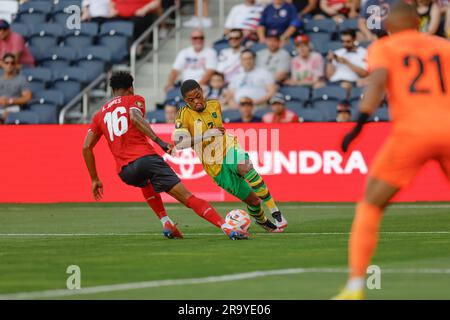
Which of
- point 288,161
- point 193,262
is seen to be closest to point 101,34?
point 288,161

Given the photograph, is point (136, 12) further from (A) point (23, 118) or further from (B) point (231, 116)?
(B) point (231, 116)

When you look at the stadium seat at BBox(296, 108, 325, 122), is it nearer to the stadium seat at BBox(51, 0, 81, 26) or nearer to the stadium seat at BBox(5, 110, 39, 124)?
the stadium seat at BBox(5, 110, 39, 124)

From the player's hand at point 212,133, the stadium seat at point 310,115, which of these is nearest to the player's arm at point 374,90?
the player's hand at point 212,133

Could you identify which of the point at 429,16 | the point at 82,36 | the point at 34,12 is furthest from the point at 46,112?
the point at 429,16

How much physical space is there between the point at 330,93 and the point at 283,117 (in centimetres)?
155

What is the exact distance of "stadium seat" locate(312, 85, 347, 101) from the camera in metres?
24.5

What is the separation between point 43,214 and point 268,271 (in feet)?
33.6

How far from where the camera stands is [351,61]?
24.7 m

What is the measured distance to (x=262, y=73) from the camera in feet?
82.1

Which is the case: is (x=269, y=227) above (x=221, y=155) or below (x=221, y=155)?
below

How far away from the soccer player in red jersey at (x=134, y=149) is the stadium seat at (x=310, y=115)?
9.28 metres

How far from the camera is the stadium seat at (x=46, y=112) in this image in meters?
26.2

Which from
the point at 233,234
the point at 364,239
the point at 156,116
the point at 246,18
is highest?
the point at 246,18

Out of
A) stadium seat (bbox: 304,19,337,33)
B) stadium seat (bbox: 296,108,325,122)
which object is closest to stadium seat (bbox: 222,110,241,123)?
stadium seat (bbox: 296,108,325,122)
